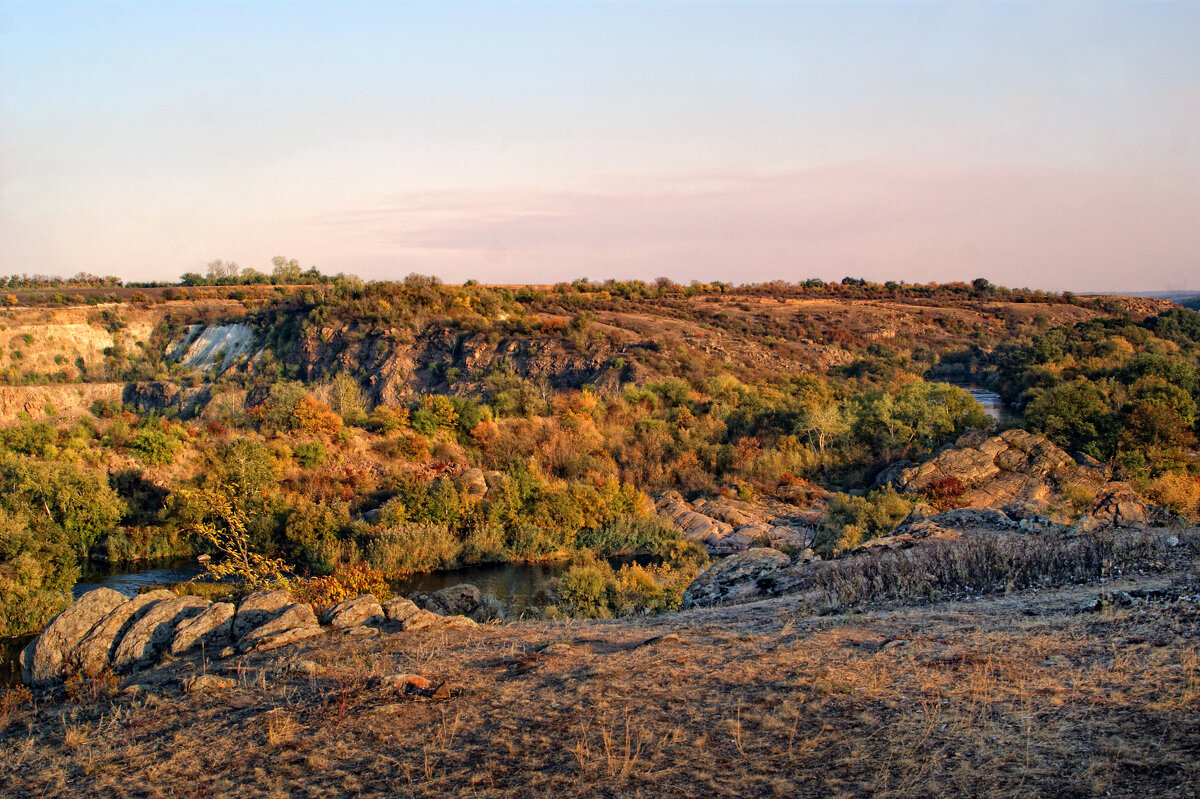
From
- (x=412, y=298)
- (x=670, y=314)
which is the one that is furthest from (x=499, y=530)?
(x=670, y=314)

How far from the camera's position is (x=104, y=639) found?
36.2ft

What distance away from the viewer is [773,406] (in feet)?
114

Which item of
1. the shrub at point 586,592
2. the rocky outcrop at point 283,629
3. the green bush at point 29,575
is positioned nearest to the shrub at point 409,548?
the shrub at point 586,592

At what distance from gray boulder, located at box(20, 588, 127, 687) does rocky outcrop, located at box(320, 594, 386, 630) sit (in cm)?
312

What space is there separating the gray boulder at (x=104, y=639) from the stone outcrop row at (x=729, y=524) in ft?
48.8

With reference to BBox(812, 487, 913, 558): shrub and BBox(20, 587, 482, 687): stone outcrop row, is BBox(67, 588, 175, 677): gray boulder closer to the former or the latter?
BBox(20, 587, 482, 687): stone outcrop row

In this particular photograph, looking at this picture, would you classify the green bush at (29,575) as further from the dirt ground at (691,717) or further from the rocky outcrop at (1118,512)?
the rocky outcrop at (1118,512)

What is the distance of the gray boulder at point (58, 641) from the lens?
1070 cm

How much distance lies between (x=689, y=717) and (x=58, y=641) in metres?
8.92

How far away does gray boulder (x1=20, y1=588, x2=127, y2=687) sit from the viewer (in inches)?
421

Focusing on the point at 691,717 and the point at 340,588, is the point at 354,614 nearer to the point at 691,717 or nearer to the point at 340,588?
the point at 340,588

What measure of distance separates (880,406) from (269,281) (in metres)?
64.9

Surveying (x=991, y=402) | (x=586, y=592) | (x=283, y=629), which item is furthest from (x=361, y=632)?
(x=991, y=402)

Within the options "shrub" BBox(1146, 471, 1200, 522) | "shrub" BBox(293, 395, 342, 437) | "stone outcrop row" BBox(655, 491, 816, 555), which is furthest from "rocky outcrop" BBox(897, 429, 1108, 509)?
"shrub" BBox(293, 395, 342, 437)
